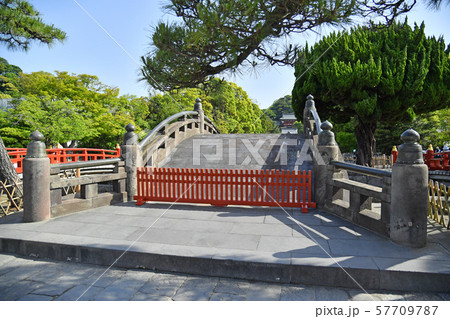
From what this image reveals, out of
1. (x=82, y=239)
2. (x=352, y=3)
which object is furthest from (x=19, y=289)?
(x=352, y=3)

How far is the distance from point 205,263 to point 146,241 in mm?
1162

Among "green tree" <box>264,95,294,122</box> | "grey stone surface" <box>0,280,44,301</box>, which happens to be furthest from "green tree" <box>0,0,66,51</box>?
"green tree" <box>264,95,294,122</box>

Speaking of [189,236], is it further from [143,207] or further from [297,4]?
[297,4]

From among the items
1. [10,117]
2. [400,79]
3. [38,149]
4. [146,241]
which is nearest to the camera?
[146,241]

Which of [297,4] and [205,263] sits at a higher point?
[297,4]

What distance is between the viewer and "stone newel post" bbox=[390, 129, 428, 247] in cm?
399

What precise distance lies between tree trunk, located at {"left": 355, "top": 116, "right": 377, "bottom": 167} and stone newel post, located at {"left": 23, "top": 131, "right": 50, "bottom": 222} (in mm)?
17230

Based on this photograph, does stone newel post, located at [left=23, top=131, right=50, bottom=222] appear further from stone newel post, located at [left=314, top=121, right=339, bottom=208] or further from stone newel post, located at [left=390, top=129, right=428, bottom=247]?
stone newel post, located at [left=390, top=129, right=428, bottom=247]

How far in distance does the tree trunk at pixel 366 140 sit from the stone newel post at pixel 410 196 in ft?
48.6

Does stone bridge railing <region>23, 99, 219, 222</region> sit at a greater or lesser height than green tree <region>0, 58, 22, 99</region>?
lesser

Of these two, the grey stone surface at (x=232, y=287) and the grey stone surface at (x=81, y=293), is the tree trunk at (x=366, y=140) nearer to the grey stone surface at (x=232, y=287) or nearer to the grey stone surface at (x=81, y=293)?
the grey stone surface at (x=232, y=287)

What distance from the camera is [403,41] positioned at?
16.5 metres

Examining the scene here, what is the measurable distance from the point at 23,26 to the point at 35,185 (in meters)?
8.38

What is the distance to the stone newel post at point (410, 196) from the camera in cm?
399
